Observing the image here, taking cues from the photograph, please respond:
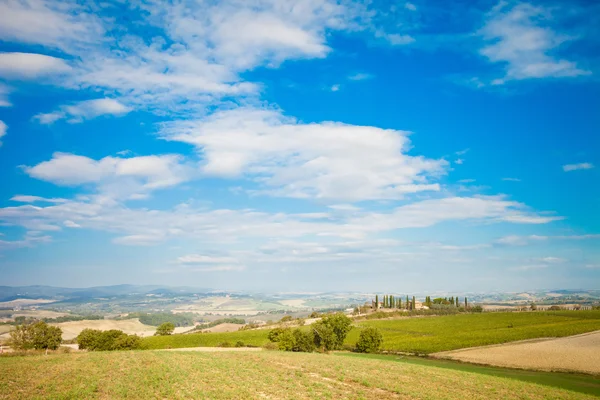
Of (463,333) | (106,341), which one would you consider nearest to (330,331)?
(463,333)

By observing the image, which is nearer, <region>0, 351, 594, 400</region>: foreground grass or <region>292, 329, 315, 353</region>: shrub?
<region>0, 351, 594, 400</region>: foreground grass

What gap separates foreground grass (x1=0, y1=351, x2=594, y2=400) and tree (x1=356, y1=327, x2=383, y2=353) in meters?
36.0

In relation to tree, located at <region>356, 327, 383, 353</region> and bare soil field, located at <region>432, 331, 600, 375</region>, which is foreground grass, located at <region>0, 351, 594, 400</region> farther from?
tree, located at <region>356, 327, 383, 353</region>

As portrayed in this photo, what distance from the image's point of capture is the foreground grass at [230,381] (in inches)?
1141

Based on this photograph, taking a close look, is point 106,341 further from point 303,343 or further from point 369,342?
point 369,342

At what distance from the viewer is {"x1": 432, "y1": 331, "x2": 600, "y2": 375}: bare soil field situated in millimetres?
58594

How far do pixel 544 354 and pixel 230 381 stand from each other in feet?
199

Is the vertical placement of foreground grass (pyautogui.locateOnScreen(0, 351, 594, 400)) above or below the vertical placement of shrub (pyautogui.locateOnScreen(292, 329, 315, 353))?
above

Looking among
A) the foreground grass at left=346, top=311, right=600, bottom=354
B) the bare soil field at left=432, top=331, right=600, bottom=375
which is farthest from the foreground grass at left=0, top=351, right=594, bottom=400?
the foreground grass at left=346, top=311, right=600, bottom=354

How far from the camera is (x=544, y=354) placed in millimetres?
67562

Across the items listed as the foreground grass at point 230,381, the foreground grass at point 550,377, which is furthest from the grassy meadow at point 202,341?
the foreground grass at point 230,381

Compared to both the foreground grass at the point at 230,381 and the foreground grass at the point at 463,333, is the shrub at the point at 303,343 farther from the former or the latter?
the foreground grass at the point at 230,381

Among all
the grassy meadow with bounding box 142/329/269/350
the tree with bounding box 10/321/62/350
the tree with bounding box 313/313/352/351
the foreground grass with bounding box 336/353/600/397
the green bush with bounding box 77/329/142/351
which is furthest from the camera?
the grassy meadow with bounding box 142/329/269/350

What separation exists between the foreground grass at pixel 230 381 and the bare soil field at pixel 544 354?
2337 cm
